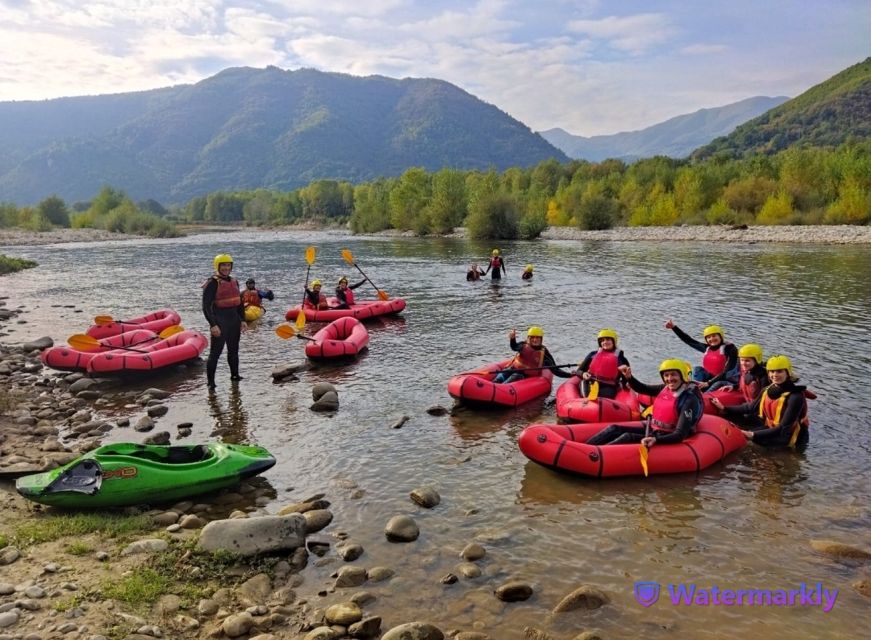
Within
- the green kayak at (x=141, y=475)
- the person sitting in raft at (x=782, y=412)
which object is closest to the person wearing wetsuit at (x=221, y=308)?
the green kayak at (x=141, y=475)

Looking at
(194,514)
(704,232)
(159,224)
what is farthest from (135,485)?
(159,224)

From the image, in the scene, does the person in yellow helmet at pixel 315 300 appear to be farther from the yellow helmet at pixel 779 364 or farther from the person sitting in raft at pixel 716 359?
the yellow helmet at pixel 779 364

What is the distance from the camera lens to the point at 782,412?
300 inches

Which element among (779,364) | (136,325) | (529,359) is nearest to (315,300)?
(136,325)

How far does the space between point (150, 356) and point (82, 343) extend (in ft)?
4.76

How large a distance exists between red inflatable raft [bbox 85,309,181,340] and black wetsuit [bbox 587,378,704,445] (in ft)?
36.0

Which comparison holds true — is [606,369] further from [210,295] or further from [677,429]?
[210,295]

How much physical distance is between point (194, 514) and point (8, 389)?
630cm

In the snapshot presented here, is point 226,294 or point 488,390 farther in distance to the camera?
point 226,294

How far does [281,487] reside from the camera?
666 centimetres

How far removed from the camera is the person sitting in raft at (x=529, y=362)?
32.5 ft

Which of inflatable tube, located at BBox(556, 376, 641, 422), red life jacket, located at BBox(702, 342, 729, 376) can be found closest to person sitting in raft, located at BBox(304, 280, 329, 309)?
inflatable tube, located at BBox(556, 376, 641, 422)

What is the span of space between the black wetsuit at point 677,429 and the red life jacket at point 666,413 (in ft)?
0.15

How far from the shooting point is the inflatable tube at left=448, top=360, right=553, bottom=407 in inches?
360
